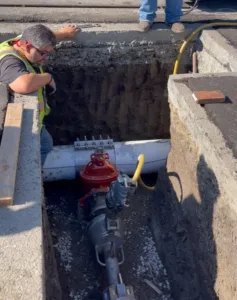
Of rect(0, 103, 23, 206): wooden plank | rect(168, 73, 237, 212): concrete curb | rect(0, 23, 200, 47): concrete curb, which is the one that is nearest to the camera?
rect(0, 103, 23, 206): wooden plank

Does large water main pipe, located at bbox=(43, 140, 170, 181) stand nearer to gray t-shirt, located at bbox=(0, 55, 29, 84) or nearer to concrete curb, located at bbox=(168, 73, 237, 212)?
concrete curb, located at bbox=(168, 73, 237, 212)

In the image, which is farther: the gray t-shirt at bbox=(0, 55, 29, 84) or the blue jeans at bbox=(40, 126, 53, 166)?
the blue jeans at bbox=(40, 126, 53, 166)

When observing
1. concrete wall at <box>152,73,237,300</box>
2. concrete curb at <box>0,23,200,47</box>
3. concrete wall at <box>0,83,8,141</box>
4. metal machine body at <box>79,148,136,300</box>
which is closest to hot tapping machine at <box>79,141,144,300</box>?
metal machine body at <box>79,148,136,300</box>

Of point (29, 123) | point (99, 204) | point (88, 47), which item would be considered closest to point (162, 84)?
point (88, 47)

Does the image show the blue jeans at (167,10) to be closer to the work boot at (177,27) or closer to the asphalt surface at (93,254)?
the work boot at (177,27)

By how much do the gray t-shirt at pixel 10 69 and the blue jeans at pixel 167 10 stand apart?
191 centimetres

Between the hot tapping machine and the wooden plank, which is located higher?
the wooden plank

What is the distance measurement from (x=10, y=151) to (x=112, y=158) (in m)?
2.07

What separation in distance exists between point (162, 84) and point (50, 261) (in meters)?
3.10

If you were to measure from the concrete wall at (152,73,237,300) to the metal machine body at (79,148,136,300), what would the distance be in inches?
19.6

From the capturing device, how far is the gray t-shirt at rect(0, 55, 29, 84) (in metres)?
3.87

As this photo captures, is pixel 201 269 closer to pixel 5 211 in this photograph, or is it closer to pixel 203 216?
pixel 203 216

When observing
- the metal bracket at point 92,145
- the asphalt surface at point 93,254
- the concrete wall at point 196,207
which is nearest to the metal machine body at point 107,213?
the asphalt surface at point 93,254

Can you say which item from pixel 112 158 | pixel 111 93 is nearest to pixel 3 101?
pixel 112 158
